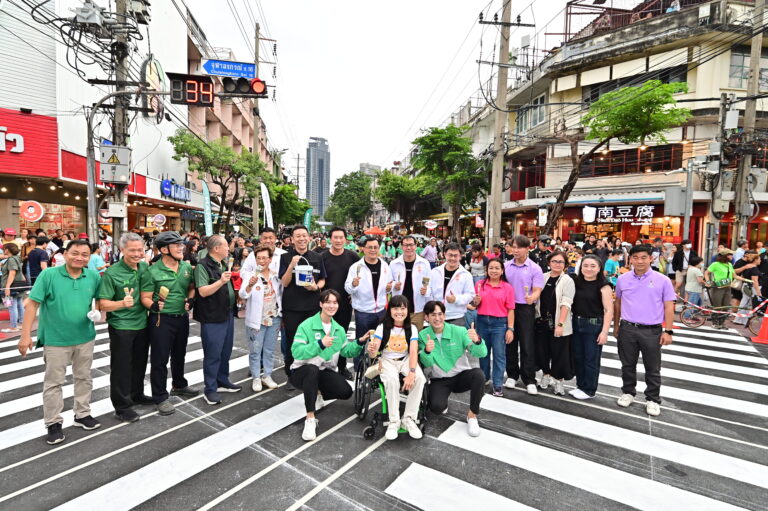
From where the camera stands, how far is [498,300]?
203 inches

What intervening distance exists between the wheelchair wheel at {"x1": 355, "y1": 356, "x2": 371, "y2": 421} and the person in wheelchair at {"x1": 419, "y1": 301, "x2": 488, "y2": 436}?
65cm

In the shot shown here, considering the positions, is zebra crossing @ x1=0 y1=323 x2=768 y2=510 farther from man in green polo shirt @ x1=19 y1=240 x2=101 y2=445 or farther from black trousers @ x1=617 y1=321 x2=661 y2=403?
man in green polo shirt @ x1=19 y1=240 x2=101 y2=445

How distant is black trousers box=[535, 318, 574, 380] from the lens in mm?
5180

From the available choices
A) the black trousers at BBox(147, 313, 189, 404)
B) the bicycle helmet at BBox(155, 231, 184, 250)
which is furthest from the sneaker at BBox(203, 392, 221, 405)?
the bicycle helmet at BBox(155, 231, 184, 250)

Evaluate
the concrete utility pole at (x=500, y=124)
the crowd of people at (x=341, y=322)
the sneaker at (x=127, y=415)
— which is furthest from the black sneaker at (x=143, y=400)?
the concrete utility pole at (x=500, y=124)

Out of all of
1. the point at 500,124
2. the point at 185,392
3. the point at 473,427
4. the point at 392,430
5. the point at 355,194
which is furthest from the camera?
the point at 355,194

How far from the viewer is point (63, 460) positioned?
360 centimetres

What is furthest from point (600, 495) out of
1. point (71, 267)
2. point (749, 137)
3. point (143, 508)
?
point (749, 137)

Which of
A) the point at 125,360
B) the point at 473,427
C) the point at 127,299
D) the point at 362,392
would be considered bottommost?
the point at 473,427

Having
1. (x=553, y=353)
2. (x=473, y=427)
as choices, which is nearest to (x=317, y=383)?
(x=473, y=427)

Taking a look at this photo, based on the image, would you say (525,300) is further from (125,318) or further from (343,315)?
(125,318)

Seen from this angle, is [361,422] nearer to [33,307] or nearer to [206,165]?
[33,307]

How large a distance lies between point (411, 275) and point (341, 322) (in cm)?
125

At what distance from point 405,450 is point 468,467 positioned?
24.5 inches
